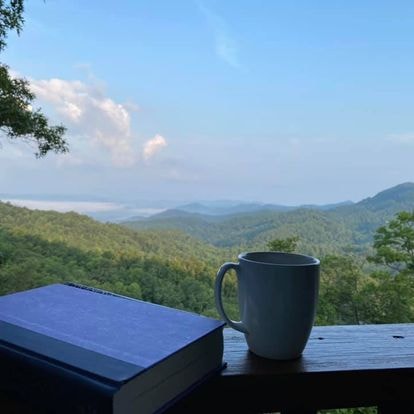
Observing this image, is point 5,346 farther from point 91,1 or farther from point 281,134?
point 281,134

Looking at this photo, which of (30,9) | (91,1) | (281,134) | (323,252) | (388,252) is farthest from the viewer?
(281,134)

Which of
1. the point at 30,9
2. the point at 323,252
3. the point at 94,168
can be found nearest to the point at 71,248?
the point at 94,168

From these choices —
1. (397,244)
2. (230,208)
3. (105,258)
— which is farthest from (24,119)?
(397,244)

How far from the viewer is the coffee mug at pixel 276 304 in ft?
1.28

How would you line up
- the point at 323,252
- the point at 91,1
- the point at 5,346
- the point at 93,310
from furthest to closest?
the point at 323,252, the point at 91,1, the point at 93,310, the point at 5,346

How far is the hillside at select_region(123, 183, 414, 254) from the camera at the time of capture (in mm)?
2102

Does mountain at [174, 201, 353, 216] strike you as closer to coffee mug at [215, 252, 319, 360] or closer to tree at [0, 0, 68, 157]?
tree at [0, 0, 68, 157]

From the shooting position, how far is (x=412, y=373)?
1.34 ft

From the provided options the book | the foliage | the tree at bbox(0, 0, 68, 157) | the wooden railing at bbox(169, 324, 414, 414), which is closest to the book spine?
the book

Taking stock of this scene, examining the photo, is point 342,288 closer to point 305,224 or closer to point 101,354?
point 305,224

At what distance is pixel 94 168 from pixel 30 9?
0.90m

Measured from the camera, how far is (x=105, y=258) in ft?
6.67

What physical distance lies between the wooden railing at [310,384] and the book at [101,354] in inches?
1.2

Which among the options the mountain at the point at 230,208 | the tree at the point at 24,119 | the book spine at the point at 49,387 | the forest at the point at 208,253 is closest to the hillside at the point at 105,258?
the forest at the point at 208,253
